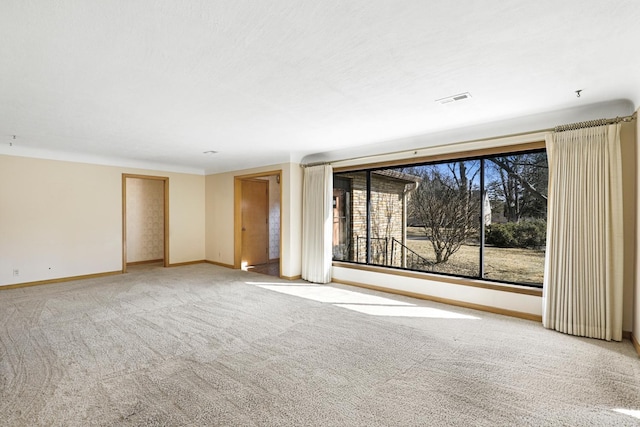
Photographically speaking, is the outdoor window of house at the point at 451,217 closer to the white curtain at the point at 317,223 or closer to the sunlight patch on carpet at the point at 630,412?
the white curtain at the point at 317,223

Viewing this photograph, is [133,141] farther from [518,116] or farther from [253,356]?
[518,116]

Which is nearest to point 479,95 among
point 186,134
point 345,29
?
point 345,29

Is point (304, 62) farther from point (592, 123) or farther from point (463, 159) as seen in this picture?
point (592, 123)

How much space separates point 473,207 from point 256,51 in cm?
373

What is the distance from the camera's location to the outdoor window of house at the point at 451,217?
3.97 metres

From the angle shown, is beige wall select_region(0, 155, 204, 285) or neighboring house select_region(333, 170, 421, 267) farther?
neighboring house select_region(333, 170, 421, 267)

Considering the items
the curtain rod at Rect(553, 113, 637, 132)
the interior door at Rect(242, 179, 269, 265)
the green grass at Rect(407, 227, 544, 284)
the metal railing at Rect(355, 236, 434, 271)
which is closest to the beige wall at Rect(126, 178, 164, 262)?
the interior door at Rect(242, 179, 269, 265)

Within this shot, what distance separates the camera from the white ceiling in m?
1.66

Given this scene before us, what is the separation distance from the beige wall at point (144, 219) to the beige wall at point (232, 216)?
133cm

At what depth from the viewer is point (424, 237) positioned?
5.11 metres

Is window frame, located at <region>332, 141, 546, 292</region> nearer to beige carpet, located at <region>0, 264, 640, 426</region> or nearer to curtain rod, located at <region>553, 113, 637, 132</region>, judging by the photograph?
curtain rod, located at <region>553, 113, 637, 132</region>

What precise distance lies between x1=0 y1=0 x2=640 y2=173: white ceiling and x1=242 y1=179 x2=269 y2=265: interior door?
334 cm

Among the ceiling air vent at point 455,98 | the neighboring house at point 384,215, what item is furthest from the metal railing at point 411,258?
the ceiling air vent at point 455,98

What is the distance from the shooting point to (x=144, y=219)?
762cm
